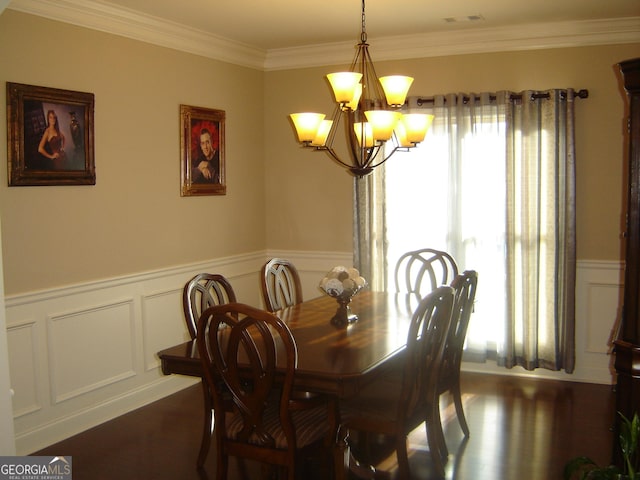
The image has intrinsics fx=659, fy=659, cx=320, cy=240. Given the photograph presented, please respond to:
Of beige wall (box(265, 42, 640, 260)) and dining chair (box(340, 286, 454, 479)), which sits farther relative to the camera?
beige wall (box(265, 42, 640, 260))

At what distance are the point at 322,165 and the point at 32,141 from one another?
8.37 feet

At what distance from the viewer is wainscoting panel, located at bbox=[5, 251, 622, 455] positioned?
369cm

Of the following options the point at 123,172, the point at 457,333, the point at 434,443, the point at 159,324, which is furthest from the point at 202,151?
the point at 434,443

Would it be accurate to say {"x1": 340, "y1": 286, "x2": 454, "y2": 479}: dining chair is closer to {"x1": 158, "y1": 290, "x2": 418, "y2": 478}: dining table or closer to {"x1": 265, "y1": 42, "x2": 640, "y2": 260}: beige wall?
{"x1": 158, "y1": 290, "x2": 418, "y2": 478}: dining table

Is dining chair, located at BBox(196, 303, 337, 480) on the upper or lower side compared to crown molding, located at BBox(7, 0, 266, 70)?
lower

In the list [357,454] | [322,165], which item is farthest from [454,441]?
[322,165]

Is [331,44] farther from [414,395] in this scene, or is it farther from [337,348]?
[414,395]

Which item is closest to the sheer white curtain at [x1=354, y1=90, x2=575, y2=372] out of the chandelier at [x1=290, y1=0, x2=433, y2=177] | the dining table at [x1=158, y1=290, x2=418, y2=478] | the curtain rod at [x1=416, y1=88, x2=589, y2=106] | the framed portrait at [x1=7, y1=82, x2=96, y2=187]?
the curtain rod at [x1=416, y1=88, x2=589, y2=106]

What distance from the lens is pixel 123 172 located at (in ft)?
14.1

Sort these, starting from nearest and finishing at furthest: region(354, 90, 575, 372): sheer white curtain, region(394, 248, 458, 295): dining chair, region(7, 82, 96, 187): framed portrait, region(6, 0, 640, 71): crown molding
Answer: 1. region(7, 82, 96, 187): framed portrait
2. region(6, 0, 640, 71): crown molding
3. region(394, 248, 458, 295): dining chair
4. region(354, 90, 575, 372): sheer white curtain

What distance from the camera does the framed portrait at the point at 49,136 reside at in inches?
139

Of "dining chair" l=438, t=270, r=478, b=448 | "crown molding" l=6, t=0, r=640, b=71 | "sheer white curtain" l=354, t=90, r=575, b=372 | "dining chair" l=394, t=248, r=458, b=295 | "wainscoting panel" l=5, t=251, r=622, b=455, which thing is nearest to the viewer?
"dining chair" l=438, t=270, r=478, b=448

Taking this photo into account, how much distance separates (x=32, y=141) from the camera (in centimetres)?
362

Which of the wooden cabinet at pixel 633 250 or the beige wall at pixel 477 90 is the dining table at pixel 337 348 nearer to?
the wooden cabinet at pixel 633 250
